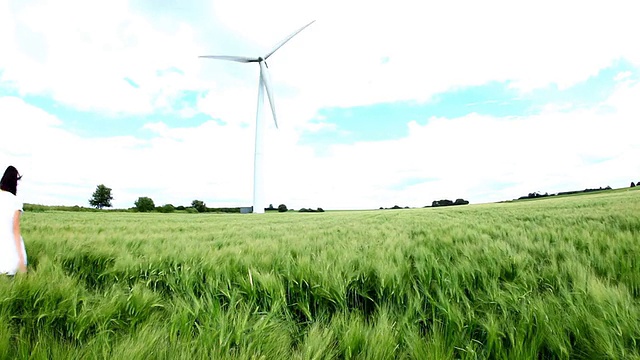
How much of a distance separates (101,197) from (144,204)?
43.5 feet

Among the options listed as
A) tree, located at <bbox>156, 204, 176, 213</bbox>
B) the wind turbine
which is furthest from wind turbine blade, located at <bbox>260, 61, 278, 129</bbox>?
tree, located at <bbox>156, 204, 176, 213</bbox>

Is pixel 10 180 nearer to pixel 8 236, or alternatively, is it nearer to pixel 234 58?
pixel 8 236

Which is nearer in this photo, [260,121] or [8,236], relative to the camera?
[8,236]

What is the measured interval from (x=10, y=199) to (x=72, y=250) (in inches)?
42.3

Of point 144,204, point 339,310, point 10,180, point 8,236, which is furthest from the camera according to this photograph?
point 144,204

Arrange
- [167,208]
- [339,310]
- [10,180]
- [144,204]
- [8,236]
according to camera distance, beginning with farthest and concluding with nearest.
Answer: [144,204] → [167,208] → [10,180] → [8,236] → [339,310]

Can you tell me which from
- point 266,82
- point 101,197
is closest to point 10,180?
point 266,82

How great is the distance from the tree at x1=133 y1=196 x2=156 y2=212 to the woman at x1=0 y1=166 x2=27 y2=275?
6942cm

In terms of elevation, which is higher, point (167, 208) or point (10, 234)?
point (167, 208)

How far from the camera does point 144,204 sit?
66062 mm

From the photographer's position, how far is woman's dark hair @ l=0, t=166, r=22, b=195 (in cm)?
422

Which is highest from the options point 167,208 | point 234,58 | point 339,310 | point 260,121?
point 234,58

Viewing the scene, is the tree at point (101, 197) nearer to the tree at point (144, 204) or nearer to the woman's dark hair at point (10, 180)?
the tree at point (144, 204)

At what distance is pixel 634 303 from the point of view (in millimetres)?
1999
